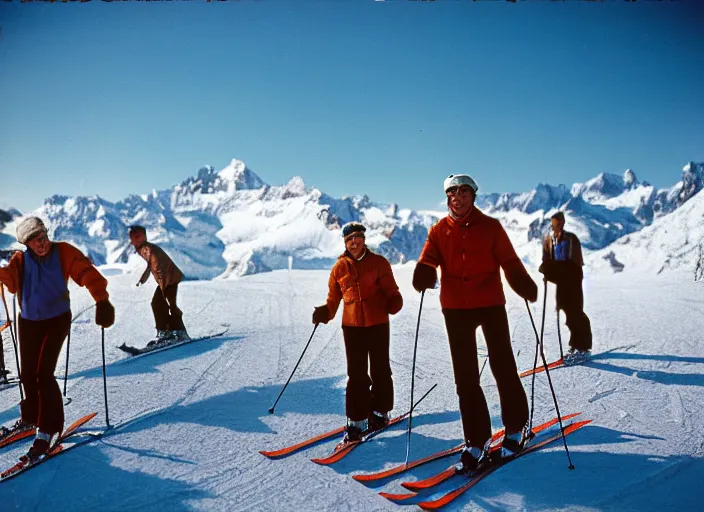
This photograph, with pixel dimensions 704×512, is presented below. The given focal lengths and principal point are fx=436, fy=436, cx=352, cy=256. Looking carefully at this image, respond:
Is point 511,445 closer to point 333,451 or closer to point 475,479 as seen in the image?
point 475,479

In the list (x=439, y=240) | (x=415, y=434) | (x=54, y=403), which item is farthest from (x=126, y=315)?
(x=439, y=240)

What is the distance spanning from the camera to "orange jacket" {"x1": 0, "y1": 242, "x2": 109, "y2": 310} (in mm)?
3867

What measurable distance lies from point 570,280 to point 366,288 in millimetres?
3787

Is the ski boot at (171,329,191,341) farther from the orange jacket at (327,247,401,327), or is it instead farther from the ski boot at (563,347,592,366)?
the ski boot at (563,347,592,366)

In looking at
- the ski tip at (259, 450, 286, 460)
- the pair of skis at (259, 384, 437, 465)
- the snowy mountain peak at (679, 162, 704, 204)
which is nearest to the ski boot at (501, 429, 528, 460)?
the pair of skis at (259, 384, 437, 465)

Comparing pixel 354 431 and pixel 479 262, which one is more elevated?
pixel 479 262

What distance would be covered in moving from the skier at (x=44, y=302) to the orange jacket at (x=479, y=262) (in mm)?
3033

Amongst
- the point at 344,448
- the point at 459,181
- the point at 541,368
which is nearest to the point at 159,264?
the point at 344,448

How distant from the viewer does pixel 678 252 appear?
677 inches

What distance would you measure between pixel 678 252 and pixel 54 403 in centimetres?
2052

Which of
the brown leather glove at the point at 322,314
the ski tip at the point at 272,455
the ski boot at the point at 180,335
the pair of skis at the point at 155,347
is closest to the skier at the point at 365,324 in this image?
the brown leather glove at the point at 322,314

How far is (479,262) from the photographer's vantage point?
3.19 metres

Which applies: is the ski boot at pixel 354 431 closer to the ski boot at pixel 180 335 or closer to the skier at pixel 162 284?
the skier at pixel 162 284

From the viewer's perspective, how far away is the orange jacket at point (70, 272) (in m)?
3.87
